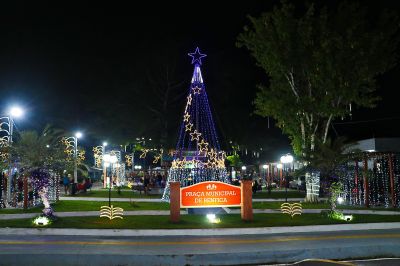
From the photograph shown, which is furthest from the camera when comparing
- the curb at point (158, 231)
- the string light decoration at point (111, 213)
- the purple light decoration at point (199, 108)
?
the purple light decoration at point (199, 108)

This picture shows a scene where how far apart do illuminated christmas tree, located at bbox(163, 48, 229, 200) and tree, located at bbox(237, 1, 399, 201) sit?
367 cm

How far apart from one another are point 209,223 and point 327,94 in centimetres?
1265

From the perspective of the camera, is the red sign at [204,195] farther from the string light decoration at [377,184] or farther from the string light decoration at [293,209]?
the string light decoration at [377,184]

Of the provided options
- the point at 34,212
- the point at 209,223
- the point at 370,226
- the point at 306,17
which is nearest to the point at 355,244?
the point at 370,226

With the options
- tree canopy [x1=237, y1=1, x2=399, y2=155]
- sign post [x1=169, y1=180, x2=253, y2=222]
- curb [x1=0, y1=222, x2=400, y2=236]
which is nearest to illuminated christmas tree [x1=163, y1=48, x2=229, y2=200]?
tree canopy [x1=237, y1=1, x2=399, y2=155]

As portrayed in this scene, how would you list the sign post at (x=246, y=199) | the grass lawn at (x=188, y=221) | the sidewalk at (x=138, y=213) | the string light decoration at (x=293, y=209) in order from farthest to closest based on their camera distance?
the string light decoration at (x=293, y=209) → the sidewalk at (x=138, y=213) → the sign post at (x=246, y=199) → the grass lawn at (x=188, y=221)

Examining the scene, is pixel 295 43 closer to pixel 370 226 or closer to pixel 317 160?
pixel 317 160

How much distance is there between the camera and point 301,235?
1483 cm

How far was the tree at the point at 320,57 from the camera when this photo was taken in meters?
25.6

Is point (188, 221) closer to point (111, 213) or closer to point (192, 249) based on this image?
point (111, 213)

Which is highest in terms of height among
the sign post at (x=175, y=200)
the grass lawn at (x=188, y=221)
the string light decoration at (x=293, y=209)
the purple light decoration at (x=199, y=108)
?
the purple light decoration at (x=199, y=108)

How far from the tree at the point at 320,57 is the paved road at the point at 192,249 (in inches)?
480

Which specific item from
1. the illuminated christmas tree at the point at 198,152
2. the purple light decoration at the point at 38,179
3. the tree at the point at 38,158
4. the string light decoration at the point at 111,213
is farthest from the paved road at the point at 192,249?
the illuminated christmas tree at the point at 198,152

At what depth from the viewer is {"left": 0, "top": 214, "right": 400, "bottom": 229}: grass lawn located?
15852mm
